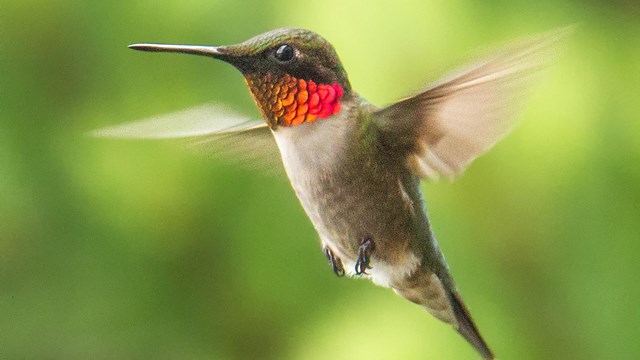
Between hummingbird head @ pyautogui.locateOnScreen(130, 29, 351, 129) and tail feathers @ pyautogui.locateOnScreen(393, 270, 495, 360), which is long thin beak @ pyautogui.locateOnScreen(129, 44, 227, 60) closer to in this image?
hummingbird head @ pyautogui.locateOnScreen(130, 29, 351, 129)

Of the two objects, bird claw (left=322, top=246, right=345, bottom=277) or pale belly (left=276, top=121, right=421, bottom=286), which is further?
bird claw (left=322, top=246, right=345, bottom=277)

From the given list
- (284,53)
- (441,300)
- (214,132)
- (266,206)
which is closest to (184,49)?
(284,53)

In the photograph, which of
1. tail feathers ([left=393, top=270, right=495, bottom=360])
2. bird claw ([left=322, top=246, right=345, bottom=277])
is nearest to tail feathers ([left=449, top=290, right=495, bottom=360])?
tail feathers ([left=393, top=270, right=495, bottom=360])

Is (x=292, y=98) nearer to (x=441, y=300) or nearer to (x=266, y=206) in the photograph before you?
(x=441, y=300)

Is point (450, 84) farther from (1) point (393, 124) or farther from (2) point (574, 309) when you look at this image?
(2) point (574, 309)

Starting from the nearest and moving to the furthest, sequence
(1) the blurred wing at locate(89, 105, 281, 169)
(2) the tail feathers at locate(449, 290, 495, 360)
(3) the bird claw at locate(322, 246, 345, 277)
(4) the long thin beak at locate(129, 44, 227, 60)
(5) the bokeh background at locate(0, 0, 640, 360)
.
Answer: (4) the long thin beak at locate(129, 44, 227, 60), (1) the blurred wing at locate(89, 105, 281, 169), (3) the bird claw at locate(322, 246, 345, 277), (2) the tail feathers at locate(449, 290, 495, 360), (5) the bokeh background at locate(0, 0, 640, 360)

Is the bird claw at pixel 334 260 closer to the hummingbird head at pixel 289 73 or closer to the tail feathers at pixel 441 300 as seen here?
the tail feathers at pixel 441 300
